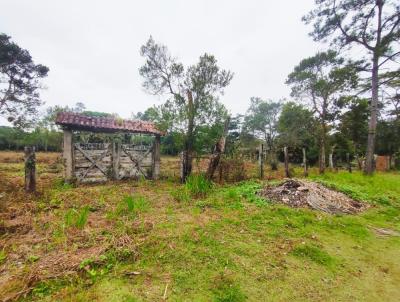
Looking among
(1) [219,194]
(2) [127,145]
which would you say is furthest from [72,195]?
(1) [219,194]

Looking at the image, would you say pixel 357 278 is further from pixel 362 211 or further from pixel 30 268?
pixel 30 268

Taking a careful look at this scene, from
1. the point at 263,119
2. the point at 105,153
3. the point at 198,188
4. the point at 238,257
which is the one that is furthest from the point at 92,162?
the point at 263,119

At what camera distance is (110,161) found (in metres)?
9.41

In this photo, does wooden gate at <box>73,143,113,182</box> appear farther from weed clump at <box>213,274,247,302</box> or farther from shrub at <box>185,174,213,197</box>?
weed clump at <box>213,274,247,302</box>

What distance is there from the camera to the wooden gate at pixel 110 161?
344 inches

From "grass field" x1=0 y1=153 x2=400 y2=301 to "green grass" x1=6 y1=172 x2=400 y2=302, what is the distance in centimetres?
1

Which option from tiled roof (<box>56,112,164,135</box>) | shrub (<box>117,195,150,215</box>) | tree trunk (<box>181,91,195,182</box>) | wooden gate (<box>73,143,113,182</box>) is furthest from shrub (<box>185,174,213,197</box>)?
wooden gate (<box>73,143,113,182</box>)

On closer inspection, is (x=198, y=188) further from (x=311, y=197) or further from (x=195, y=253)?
(x=195, y=253)

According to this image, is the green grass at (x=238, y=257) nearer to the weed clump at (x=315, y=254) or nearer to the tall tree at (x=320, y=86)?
the weed clump at (x=315, y=254)

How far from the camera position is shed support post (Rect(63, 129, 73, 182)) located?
8297 millimetres

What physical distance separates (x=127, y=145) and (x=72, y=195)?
12.4 ft

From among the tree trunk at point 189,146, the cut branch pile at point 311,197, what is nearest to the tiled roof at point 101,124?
the tree trunk at point 189,146

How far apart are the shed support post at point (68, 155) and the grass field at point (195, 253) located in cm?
301

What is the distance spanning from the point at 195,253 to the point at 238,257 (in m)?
0.64
